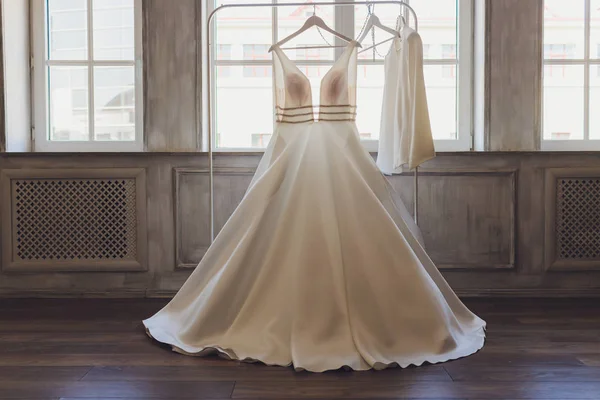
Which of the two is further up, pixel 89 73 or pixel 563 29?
pixel 563 29

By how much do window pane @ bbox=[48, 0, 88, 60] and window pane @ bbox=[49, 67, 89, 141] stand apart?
0.32 ft

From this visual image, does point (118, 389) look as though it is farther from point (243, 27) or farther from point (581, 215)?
point (581, 215)

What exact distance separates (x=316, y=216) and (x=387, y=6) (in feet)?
6.07

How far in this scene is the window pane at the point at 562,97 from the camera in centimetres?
387

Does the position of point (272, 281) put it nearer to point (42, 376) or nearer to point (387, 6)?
point (42, 376)

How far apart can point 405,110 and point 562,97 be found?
143 centimetres

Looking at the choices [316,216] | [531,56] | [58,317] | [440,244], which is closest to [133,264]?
[58,317]

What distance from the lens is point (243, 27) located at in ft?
12.8

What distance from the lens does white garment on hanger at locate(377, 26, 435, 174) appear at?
2898mm

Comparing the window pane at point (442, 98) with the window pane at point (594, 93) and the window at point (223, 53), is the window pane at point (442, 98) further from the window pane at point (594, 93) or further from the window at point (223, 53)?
the window at point (223, 53)

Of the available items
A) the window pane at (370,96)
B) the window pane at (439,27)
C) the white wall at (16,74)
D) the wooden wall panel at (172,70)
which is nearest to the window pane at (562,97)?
the window pane at (439,27)

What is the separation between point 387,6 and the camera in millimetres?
3877

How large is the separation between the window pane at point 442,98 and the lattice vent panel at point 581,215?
2.42 feet

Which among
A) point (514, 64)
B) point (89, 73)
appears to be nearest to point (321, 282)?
point (514, 64)
